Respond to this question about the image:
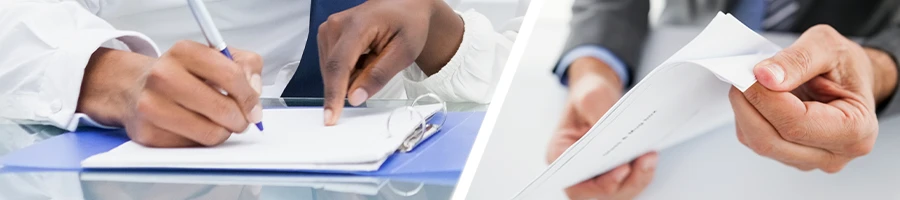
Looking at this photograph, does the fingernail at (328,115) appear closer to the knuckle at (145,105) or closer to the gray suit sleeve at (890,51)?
the knuckle at (145,105)

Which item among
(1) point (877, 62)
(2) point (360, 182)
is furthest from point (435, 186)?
(1) point (877, 62)

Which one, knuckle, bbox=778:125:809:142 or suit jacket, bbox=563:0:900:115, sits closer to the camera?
knuckle, bbox=778:125:809:142

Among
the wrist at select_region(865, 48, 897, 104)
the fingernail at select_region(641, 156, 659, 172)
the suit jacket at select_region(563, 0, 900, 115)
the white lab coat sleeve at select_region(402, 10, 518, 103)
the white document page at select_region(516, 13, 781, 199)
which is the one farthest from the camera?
the white lab coat sleeve at select_region(402, 10, 518, 103)

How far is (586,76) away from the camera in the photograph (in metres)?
0.62

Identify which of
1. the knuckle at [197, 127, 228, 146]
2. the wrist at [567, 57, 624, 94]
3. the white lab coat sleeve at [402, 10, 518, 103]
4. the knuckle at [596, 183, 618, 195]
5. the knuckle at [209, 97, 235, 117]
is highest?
the knuckle at [596, 183, 618, 195]

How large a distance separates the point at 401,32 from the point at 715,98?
40 cm

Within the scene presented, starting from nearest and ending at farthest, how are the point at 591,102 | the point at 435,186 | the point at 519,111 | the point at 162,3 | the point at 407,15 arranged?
the point at 435,186, the point at 591,102, the point at 519,111, the point at 407,15, the point at 162,3

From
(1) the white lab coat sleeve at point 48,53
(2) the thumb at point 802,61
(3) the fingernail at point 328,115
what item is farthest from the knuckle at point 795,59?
(1) the white lab coat sleeve at point 48,53

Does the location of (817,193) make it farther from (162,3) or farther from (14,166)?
(162,3)

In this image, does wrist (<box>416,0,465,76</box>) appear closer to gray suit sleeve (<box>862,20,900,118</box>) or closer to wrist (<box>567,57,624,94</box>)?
wrist (<box>567,57,624,94</box>)

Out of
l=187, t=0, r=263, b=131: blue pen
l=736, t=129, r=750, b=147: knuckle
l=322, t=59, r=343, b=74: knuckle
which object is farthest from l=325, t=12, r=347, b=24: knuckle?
l=736, t=129, r=750, b=147: knuckle

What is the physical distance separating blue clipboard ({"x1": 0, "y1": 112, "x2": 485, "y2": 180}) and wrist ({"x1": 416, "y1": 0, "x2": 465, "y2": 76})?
235 millimetres

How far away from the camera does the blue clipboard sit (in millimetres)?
471

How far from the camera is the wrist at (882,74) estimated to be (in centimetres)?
58
